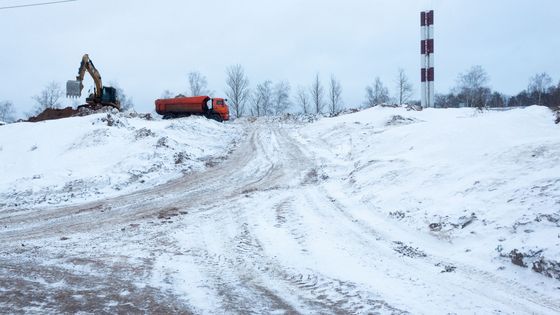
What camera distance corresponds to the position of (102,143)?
65.2 feet

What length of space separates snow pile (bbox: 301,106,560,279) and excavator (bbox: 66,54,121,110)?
932 inches

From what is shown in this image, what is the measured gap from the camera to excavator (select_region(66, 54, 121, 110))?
31.6 meters

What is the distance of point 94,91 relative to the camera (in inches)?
1419

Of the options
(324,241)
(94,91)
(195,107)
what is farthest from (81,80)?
(324,241)

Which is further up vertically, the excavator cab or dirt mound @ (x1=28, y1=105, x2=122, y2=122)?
the excavator cab

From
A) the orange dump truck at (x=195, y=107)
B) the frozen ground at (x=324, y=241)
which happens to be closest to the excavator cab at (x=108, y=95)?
the orange dump truck at (x=195, y=107)

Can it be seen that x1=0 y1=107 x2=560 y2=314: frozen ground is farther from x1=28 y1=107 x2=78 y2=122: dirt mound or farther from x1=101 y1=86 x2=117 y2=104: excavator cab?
x1=101 y1=86 x2=117 y2=104: excavator cab

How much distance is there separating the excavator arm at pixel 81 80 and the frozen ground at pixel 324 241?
19.2 metres

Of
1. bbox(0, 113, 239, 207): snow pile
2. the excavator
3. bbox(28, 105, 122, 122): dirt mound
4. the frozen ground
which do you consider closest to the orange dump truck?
the excavator

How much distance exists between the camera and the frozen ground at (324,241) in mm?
5016

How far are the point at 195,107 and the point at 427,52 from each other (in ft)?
93.9

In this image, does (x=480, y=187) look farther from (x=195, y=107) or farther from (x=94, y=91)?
(x=195, y=107)

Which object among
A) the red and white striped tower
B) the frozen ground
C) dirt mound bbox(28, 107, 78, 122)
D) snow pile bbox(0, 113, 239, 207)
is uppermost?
the red and white striped tower

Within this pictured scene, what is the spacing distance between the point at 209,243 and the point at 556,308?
207 inches
